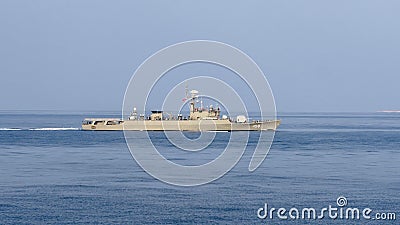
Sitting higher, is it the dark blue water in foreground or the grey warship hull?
the grey warship hull

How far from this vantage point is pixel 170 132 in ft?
448

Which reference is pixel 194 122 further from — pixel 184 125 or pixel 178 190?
pixel 178 190

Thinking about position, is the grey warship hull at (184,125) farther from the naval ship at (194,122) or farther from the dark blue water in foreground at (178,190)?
the dark blue water in foreground at (178,190)

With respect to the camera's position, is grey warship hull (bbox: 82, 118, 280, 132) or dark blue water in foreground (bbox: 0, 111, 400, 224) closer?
dark blue water in foreground (bbox: 0, 111, 400, 224)

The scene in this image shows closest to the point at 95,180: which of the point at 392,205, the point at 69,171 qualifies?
the point at 69,171

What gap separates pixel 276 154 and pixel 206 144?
2128 cm

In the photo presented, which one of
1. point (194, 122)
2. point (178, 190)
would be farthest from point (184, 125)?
point (178, 190)

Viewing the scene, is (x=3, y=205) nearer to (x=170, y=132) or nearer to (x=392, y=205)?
(x=392, y=205)

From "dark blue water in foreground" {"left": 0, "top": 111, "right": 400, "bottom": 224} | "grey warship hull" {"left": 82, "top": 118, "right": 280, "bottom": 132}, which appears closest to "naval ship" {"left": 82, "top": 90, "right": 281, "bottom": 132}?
"grey warship hull" {"left": 82, "top": 118, "right": 280, "bottom": 132}

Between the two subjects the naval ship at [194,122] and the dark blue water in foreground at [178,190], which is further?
the naval ship at [194,122]

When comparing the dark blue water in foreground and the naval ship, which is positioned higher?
the naval ship

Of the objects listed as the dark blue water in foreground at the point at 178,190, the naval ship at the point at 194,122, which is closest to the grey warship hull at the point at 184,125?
the naval ship at the point at 194,122

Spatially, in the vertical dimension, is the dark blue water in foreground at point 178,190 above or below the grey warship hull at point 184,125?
below

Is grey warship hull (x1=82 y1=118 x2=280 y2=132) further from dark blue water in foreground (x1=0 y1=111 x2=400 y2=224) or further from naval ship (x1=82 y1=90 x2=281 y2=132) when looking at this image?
dark blue water in foreground (x1=0 y1=111 x2=400 y2=224)
